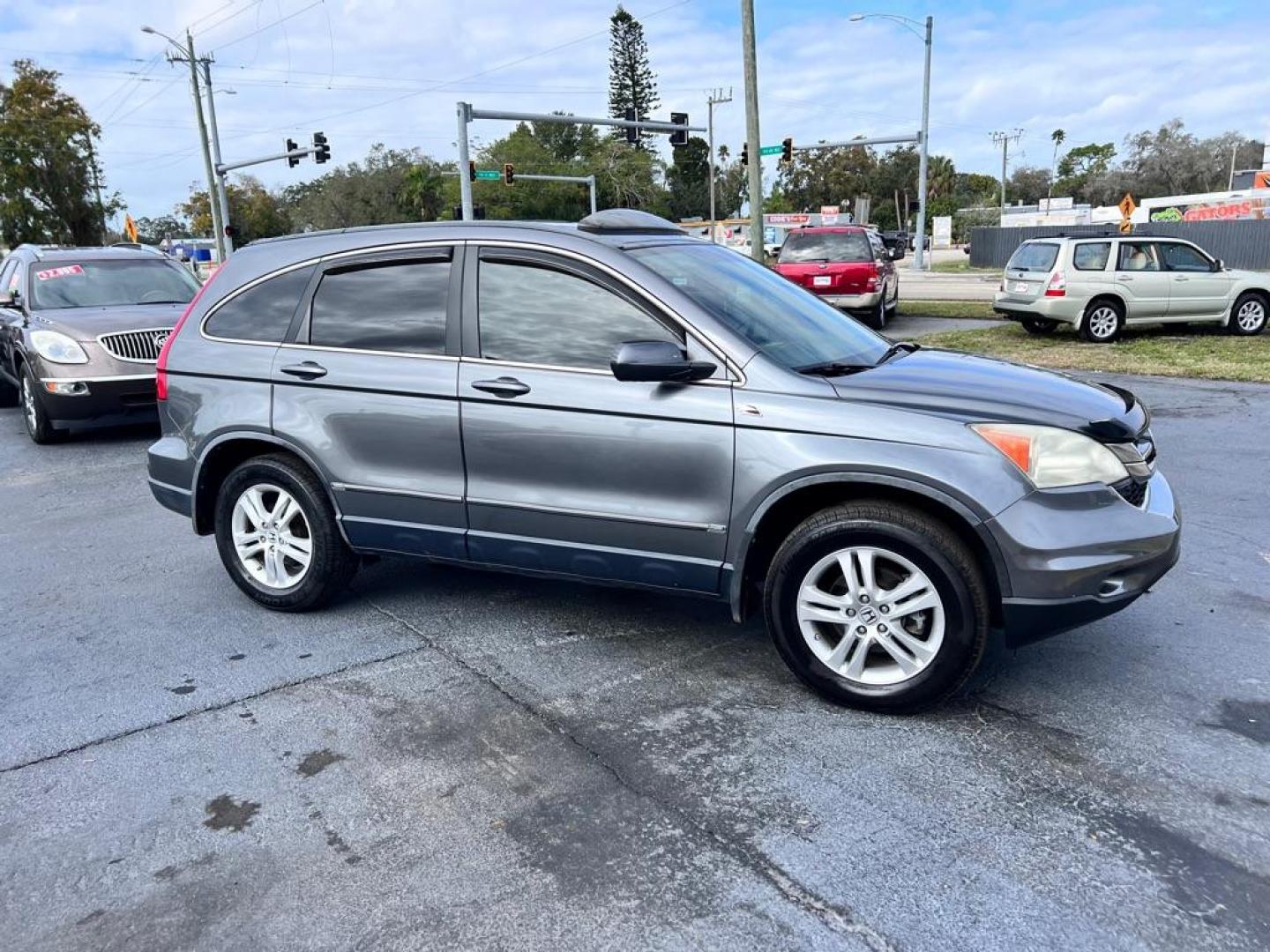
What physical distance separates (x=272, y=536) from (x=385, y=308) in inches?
50.7

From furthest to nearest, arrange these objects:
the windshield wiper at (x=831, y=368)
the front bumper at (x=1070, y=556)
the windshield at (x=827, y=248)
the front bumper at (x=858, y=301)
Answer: the windshield at (x=827, y=248)
the front bumper at (x=858, y=301)
the windshield wiper at (x=831, y=368)
the front bumper at (x=1070, y=556)

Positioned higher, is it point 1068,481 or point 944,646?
point 1068,481

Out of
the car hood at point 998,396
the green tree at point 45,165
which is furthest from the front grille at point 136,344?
the green tree at point 45,165

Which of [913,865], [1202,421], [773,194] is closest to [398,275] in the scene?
[913,865]

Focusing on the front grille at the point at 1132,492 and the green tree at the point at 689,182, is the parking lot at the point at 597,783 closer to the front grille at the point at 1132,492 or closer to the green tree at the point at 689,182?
the front grille at the point at 1132,492

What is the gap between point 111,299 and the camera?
9.71 meters

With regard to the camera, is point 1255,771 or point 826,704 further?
point 826,704

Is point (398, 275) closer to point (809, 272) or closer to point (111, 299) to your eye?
point (111, 299)

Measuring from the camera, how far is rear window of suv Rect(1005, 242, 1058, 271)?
15.0 meters

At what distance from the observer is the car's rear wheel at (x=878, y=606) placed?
3.35 meters

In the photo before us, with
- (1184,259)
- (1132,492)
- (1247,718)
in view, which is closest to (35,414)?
(1132,492)

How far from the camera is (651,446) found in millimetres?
3699

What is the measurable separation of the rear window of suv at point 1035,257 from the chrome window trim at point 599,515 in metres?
13.3

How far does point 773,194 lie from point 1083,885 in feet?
393
